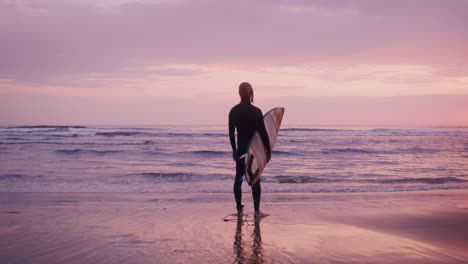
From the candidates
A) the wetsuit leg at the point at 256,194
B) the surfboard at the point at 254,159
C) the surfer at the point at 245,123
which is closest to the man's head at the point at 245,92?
the surfer at the point at 245,123

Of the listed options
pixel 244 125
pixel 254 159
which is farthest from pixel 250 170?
pixel 244 125

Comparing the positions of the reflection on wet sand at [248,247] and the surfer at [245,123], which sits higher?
the surfer at [245,123]

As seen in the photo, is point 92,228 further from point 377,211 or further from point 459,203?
point 459,203

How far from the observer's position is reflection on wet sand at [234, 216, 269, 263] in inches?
143

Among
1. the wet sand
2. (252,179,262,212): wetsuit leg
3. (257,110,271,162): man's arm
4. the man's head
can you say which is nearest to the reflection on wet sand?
the wet sand

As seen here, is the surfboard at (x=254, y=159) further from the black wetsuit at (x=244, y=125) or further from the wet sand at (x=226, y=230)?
the wet sand at (x=226, y=230)

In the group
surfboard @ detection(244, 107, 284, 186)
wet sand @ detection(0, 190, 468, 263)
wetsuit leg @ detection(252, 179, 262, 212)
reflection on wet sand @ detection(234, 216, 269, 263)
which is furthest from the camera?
wetsuit leg @ detection(252, 179, 262, 212)

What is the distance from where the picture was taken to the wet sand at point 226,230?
12.3 ft

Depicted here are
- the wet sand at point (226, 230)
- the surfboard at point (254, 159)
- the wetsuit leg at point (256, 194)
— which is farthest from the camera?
the wetsuit leg at point (256, 194)

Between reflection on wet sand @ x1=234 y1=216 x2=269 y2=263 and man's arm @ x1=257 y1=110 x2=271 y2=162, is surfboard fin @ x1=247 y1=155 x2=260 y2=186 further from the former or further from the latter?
reflection on wet sand @ x1=234 y1=216 x2=269 y2=263

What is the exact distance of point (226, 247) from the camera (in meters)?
4.02

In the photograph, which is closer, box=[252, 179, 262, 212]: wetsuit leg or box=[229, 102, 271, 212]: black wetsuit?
box=[229, 102, 271, 212]: black wetsuit

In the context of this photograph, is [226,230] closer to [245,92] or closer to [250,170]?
[250,170]

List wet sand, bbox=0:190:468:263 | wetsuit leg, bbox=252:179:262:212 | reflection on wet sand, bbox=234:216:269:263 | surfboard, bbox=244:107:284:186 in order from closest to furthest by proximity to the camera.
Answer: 1. reflection on wet sand, bbox=234:216:269:263
2. wet sand, bbox=0:190:468:263
3. surfboard, bbox=244:107:284:186
4. wetsuit leg, bbox=252:179:262:212
